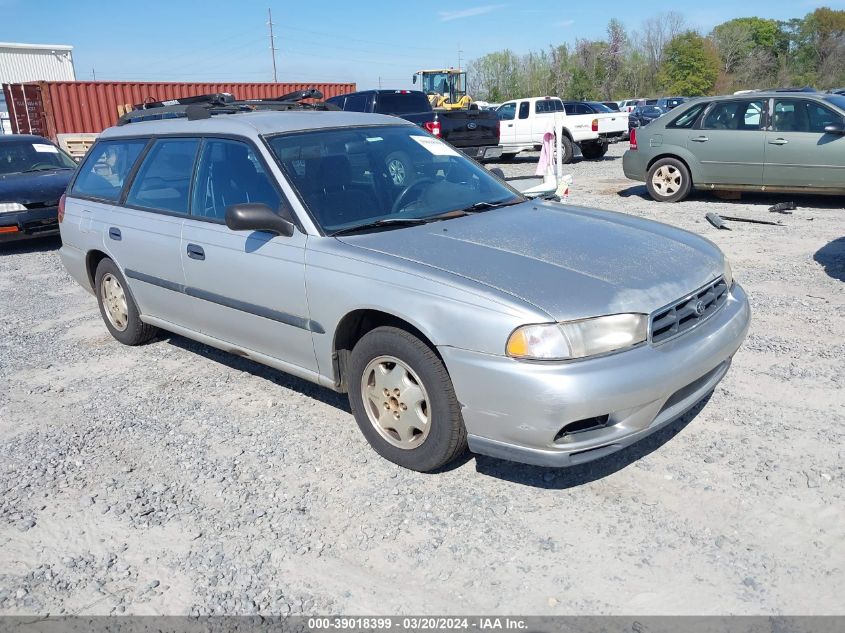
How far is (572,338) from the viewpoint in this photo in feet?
9.78

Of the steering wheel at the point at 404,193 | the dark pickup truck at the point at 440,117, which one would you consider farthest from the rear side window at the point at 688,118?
the steering wheel at the point at 404,193

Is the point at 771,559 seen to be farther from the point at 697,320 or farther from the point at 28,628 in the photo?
the point at 28,628

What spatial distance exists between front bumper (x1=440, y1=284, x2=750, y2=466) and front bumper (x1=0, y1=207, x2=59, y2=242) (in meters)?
8.38

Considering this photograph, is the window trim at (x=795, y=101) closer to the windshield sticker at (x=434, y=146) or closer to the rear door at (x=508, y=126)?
the windshield sticker at (x=434, y=146)

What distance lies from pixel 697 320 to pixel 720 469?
0.72 metres

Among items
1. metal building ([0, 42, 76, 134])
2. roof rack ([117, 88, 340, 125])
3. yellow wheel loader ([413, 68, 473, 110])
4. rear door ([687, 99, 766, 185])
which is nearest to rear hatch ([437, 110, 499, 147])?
rear door ([687, 99, 766, 185])

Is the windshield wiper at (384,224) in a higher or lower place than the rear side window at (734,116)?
lower

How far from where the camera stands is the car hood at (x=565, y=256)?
10.2ft

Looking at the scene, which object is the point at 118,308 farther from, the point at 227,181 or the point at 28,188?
the point at 28,188

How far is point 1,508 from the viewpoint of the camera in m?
3.55

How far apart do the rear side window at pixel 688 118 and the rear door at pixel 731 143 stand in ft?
0.43

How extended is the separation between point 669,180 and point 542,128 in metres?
8.61

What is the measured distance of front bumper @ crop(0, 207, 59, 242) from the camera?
962 cm

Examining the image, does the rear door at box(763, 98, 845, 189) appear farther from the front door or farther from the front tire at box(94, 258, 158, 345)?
the front tire at box(94, 258, 158, 345)
